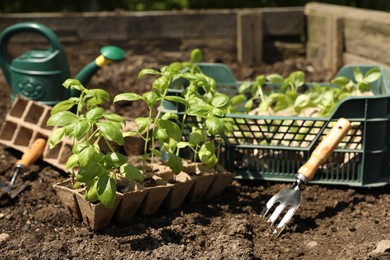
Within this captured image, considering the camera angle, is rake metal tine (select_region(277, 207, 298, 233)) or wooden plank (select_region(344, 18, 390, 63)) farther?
wooden plank (select_region(344, 18, 390, 63))

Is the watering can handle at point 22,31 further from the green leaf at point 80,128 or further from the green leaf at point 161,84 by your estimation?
the green leaf at point 80,128

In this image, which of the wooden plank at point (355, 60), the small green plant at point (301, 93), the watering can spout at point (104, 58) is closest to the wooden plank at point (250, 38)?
the wooden plank at point (355, 60)

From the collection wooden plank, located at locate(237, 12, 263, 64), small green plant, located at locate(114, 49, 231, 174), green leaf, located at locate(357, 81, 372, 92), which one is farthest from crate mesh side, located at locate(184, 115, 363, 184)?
wooden plank, located at locate(237, 12, 263, 64)

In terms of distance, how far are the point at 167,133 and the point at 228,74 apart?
1.03 metres

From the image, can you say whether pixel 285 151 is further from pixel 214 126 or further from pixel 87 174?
pixel 87 174

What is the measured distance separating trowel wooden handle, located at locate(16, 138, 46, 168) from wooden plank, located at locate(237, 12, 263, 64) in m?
2.04

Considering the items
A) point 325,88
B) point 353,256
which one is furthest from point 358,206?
point 325,88

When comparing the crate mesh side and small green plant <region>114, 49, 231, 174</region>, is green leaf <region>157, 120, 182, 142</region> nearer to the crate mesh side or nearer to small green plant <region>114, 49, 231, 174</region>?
small green plant <region>114, 49, 231, 174</region>

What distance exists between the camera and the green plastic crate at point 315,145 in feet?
9.25

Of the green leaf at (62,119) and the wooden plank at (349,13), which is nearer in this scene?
the green leaf at (62,119)

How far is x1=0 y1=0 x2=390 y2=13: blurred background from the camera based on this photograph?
580 centimetres

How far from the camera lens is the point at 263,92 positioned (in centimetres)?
351

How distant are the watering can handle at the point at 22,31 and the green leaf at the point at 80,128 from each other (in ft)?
4.09

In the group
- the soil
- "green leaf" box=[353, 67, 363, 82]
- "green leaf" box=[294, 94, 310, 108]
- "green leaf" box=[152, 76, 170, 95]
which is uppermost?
"green leaf" box=[152, 76, 170, 95]
